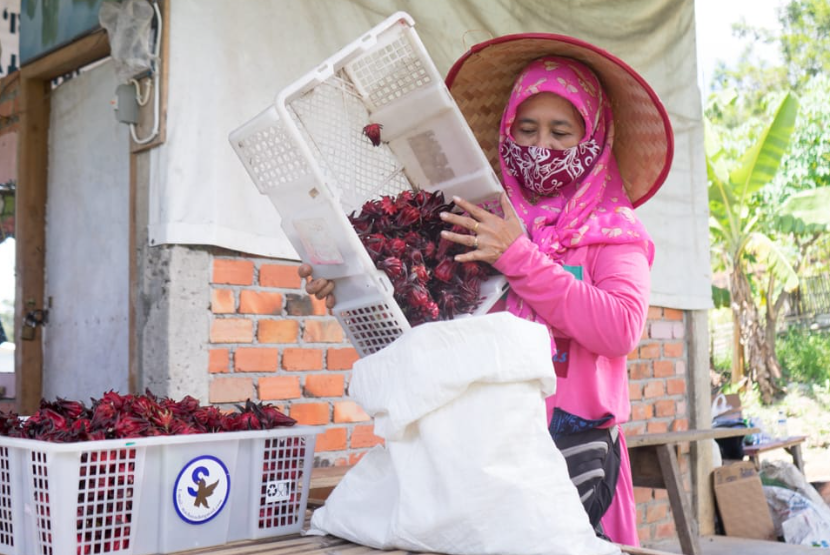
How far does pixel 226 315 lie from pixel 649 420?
253 centimetres

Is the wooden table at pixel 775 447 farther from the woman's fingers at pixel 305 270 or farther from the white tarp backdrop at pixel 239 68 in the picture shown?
the woman's fingers at pixel 305 270

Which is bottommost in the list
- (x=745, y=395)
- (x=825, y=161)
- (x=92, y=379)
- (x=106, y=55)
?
(x=745, y=395)

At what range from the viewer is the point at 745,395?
38.5ft

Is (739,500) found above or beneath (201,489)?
beneath

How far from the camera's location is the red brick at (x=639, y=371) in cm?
429

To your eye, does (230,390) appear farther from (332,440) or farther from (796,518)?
(796,518)

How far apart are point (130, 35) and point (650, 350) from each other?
292cm

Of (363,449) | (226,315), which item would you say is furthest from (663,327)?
(226,315)

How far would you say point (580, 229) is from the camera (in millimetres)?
1664

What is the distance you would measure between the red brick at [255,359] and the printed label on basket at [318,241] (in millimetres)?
1298

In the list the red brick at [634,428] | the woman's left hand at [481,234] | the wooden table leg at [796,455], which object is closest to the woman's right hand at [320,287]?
the woman's left hand at [481,234]

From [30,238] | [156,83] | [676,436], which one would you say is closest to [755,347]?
[676,436]

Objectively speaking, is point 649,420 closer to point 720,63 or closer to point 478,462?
point 478,462

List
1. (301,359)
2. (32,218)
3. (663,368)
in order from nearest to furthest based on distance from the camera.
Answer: (301,359) → (32,218) → (663,368)
